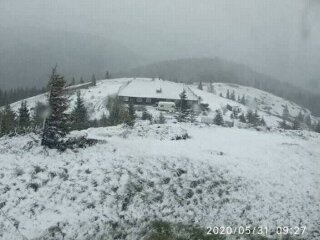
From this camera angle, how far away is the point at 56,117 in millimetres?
24328

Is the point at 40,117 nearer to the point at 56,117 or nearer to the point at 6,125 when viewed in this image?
the point at 6,125

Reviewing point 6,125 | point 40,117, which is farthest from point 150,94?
point 6,125

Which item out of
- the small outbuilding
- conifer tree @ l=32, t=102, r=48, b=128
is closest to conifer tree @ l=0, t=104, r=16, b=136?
conifer tree @ l=32, t=102, r=48, b=128

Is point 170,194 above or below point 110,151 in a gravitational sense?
below

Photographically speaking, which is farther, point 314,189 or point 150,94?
point 150,94

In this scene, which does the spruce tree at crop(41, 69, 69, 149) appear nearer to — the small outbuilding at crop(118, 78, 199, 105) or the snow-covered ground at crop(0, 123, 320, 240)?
the snow-covered ground at crop(0, 123, 320, 240)

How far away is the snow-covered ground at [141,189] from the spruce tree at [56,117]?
1050 millimetres

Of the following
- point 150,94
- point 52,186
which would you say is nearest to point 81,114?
point 52,186

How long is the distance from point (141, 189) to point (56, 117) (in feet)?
27.5

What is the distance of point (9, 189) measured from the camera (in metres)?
18.4

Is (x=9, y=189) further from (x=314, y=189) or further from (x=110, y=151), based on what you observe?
(x=314, y=189)

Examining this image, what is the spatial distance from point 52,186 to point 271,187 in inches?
537

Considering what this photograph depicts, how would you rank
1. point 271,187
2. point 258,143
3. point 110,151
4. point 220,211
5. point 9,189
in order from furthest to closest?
1. point 258,143
2. point 110,151
3. point 271,187
4. point 220,211
5. point 9,189

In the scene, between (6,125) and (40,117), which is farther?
(40,117)
